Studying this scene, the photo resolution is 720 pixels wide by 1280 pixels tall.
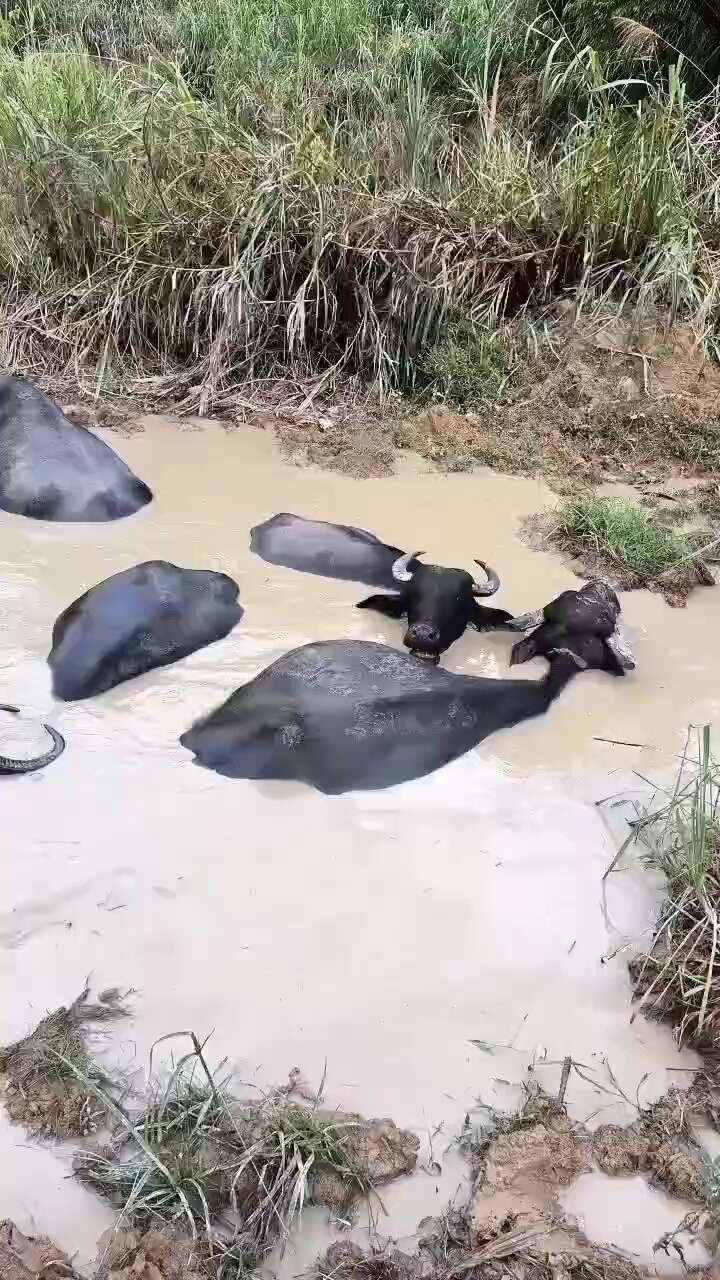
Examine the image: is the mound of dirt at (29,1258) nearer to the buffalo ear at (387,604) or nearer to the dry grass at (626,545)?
the buffalo ear at (387,604)

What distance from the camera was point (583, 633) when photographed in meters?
3.58

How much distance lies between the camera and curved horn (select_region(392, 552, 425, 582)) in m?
3.90

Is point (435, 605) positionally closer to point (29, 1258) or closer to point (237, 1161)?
point (237, 1161)

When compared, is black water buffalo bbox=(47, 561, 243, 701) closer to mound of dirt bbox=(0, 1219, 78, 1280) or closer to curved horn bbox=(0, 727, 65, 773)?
curved horn bbox=(0, 727, 65, 773)

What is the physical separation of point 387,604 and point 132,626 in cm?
103

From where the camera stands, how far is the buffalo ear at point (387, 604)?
3830 mm

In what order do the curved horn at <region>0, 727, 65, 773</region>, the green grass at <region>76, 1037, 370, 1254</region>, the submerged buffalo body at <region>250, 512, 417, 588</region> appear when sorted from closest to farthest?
the green grass at <region>76, 1037, 370, 1254</region> → the curved horn at <region>0, 727, 65, 773</region> → the submerged buffalo body at <region>250, 512, 417, 588</region>

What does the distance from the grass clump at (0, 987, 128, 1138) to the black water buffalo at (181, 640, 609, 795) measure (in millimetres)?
918

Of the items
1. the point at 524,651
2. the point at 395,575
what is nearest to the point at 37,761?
the point at 395,575

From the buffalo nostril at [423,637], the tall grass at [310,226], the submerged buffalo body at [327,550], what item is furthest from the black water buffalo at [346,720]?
the tall grass at [310,226]

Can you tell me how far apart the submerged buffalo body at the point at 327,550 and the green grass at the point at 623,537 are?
863mm

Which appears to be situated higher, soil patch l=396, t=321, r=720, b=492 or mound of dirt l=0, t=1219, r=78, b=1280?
soil patch l=396, t=321, r=720, b=492

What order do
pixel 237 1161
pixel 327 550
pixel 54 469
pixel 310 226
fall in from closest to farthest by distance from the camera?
pixel 237 1161
pixel 327 550
pixel 54 469
pixel 310 226

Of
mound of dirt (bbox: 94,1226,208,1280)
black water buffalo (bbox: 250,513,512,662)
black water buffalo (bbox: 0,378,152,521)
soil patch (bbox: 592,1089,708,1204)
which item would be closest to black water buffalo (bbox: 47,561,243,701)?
black water buffalo (bbox: 250,513,512,662)
